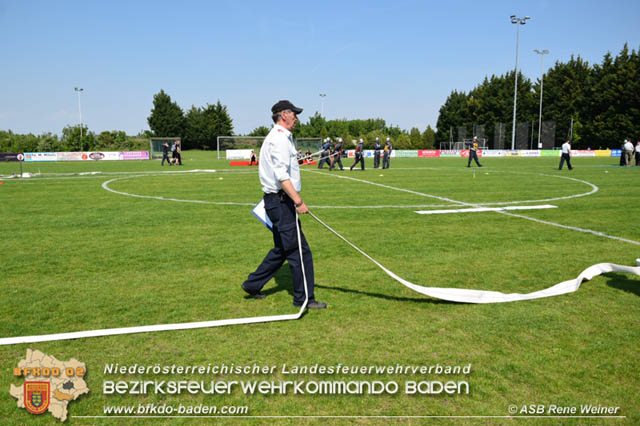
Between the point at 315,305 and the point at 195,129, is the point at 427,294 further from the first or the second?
the point at 195,129

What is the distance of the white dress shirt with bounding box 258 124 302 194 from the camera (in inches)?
174

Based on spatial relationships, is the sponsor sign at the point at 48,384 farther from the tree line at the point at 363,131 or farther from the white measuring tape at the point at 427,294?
the tree line at the point at 363,131

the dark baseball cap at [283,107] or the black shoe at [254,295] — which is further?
the black shoe at [254,295]

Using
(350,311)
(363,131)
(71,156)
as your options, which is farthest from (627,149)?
(363,131)

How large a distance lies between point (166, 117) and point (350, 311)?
101695 millimetres

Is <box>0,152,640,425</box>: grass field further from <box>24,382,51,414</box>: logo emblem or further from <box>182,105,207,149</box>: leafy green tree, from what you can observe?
<box>182,105,207,149</box>: leafy green tree

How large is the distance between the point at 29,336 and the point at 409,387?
3.31 metres

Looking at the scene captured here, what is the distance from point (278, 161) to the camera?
4.41 m

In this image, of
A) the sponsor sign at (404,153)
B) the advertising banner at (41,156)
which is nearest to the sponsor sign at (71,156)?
the advertising banner at (41,156)

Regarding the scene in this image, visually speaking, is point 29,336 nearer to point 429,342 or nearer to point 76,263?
point 76,263

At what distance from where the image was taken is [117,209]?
11719mm

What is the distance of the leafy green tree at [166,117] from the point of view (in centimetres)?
9800

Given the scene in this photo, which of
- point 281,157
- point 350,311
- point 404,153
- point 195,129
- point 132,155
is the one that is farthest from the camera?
point 195,129

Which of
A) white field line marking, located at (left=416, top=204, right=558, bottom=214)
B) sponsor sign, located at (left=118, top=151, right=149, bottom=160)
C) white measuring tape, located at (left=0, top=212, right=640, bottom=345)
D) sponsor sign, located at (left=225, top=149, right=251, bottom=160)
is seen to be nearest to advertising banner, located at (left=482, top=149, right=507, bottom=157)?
sponsor sign, located at (left=225, top=149, right=251, bottom=160)
